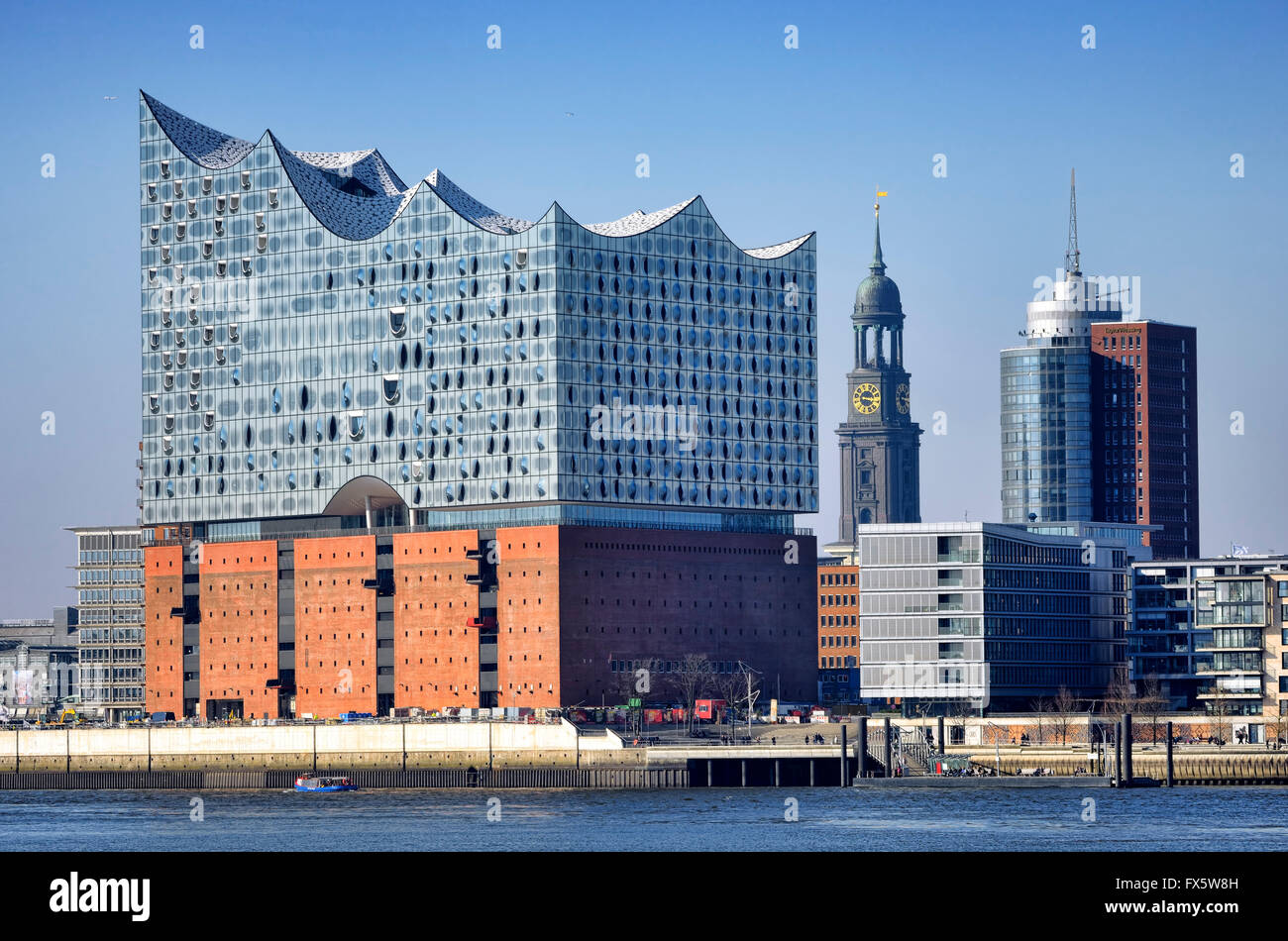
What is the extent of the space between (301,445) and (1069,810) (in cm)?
10230

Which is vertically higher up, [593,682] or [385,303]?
[385,303]

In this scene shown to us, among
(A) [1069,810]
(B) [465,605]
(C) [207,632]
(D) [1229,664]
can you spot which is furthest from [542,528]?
(A) [1069,810]

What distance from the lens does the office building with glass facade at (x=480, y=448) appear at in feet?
602

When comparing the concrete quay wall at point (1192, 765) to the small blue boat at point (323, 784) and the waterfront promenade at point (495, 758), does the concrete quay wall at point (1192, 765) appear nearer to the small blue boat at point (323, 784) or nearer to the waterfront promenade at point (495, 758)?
the waterfront promenade at point (495, 758)

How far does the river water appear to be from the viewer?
Result: 301 feet

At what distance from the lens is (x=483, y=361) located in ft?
616

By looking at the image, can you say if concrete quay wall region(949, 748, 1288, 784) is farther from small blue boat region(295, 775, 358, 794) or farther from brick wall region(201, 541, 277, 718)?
brick wall region(201, 541, 277, 718)

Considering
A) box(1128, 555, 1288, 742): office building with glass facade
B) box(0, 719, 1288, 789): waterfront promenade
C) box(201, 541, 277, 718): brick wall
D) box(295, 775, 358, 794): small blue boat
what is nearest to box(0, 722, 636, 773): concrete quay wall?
box(0, 719, 1288, 789): waterfront promenade

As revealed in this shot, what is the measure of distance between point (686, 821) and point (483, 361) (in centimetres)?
8508

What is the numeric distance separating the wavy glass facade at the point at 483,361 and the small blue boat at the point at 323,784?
1355 inches

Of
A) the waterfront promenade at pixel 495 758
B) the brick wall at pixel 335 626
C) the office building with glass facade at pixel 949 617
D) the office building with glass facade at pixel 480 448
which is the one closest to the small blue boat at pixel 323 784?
the waterfront promenade at pixel 495 758

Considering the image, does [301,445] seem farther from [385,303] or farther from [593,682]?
[593,682]

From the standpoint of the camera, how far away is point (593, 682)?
589 ft

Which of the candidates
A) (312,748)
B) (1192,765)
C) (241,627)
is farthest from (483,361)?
(1192,765)
